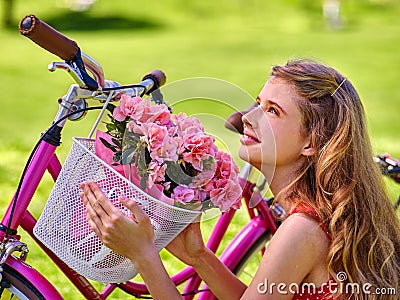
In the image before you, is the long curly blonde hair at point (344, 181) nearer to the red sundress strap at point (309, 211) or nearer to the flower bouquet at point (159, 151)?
the red sundress strap at point (309, 211)

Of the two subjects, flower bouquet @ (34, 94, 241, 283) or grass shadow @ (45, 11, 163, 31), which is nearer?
flower bouquet @ (34, 94, 241, 283)

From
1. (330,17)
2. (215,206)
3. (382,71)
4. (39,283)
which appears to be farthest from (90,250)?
(330,17)

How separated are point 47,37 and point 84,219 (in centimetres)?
52

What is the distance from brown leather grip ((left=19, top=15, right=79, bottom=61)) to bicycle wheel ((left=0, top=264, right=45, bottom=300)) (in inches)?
25.9

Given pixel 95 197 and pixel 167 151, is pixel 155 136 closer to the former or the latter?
pixel 167 151

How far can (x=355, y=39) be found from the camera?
20.4 m

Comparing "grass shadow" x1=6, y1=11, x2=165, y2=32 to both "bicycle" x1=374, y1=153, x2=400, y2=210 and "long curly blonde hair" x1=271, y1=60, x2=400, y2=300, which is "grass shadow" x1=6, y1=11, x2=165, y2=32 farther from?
"long curly blonde hair" x1=271, y1=60, x2=400, y2=300

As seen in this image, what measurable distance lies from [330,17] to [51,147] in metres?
22.2

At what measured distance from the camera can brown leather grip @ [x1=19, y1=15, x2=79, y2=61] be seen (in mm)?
2094

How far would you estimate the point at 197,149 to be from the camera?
7.31 feet

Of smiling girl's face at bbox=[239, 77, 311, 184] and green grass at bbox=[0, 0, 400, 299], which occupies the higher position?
green grass at bbox=[0, 0, 400, 299]

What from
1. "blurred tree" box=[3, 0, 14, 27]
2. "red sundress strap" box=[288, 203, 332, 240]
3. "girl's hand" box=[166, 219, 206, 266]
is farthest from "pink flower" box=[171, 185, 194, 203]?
"blurred tree" box=[3, 0, 14, 27]

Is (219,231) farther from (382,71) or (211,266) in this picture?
(382,71)

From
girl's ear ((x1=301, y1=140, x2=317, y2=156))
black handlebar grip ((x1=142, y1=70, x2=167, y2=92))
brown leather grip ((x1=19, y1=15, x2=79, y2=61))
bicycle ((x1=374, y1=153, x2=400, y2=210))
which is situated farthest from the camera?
bicycle ((x1=374, y1=153, x2=400, y2=210))
